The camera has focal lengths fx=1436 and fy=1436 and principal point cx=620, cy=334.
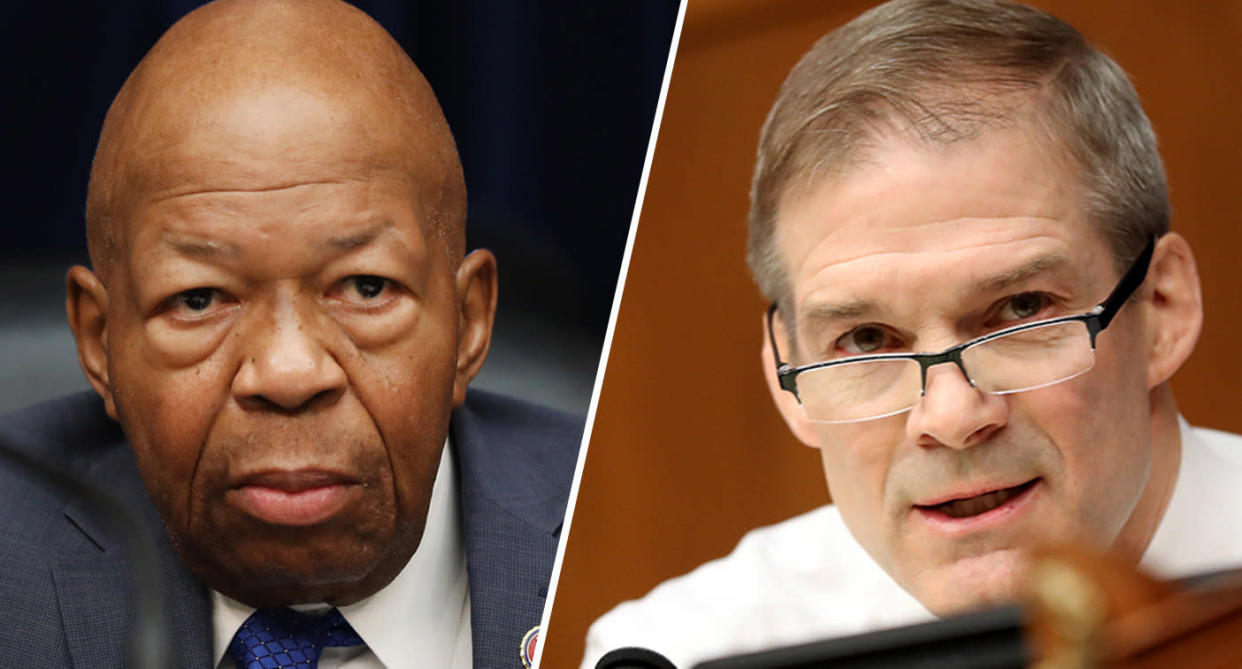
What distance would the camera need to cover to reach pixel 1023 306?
1.51 meters

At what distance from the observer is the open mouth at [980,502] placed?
5.00 feet

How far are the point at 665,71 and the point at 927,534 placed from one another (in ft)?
2.45

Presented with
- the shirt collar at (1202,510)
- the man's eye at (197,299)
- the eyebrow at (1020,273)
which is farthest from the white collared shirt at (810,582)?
the man's eye at (197,299)

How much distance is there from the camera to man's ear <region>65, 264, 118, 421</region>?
5.63 ft

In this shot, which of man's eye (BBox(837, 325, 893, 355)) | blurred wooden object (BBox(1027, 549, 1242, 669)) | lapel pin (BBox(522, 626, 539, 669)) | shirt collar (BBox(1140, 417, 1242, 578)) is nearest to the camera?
blurred wooden object (BBox(1027, 549, 1242, 669))

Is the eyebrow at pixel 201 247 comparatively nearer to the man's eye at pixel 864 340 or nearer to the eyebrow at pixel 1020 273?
the man's eye at pixel 864 340

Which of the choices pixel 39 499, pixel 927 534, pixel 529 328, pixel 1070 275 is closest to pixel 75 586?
pixel 39 499

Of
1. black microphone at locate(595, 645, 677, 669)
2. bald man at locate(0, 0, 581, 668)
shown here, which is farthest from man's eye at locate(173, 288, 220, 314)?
black microphone at locate(595, 645, 677, 669)

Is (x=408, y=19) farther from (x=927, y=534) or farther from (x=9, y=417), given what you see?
(x=927, y=534)

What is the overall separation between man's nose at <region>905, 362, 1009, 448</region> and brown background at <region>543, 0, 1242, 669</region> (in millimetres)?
176

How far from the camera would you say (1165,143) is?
4.97 ft

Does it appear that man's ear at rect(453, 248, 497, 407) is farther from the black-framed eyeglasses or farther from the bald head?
the black-framed eyeglasses

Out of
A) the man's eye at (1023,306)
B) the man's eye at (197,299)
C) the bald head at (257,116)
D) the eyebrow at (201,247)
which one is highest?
the bald head at (257,116)

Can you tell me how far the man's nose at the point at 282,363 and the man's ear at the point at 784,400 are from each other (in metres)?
0.52
